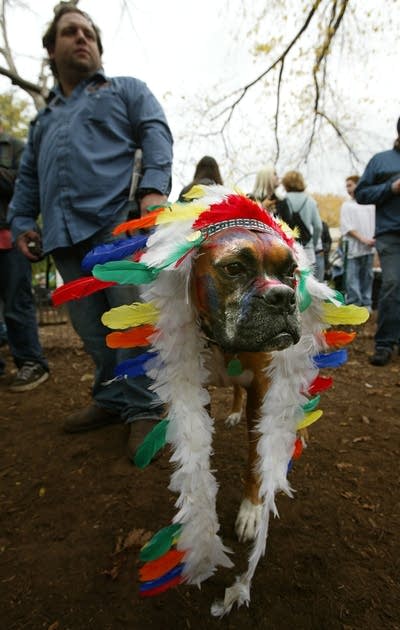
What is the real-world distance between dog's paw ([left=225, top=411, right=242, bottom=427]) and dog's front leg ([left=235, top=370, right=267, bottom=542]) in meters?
0.85

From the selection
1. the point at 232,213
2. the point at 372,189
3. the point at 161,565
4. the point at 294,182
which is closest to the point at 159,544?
the point at 161,565

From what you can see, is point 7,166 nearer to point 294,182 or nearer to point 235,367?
Result: point 235,367

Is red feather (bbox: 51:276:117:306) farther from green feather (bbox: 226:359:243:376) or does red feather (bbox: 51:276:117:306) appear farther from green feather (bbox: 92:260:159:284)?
green feather (bbox: 226:359:243:376)

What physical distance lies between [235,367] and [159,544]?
61 centimetres

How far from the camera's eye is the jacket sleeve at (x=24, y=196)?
95.7 inches

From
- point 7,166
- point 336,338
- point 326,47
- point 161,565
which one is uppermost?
point 326,47

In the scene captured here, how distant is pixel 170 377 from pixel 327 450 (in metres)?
1.25

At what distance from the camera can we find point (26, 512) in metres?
1.69

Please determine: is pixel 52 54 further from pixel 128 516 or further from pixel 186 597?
pixel 186 597

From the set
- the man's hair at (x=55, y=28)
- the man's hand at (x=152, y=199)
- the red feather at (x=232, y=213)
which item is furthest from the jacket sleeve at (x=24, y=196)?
the red feather at (x=232, y=213)

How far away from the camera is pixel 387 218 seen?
3.36 meters

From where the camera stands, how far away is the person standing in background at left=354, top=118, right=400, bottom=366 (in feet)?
10.9

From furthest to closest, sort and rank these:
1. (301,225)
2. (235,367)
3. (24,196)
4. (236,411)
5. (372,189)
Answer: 1. (301,225)
2. (372,189)
3. (236,411)
4. (24,196)
5. (235,367)

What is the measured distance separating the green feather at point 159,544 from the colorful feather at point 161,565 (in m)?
0.03
